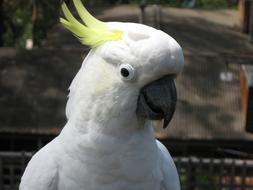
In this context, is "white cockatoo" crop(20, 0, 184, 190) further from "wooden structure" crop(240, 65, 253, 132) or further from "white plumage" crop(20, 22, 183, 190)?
"wooden structure" crop(240, 65, 253, 132)

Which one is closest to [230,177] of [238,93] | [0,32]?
[238,93]

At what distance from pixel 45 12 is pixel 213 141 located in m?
5.34

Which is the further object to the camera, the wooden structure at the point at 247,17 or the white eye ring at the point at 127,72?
the wooden structure at the point at 247,17

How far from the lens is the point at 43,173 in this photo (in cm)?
139

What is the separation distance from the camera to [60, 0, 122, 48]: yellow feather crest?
122cm

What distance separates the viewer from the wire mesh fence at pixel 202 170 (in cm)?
308

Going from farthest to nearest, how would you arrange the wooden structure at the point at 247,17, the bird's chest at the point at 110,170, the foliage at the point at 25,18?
the foliage at the point at 25,18
the wooden structure at the point at 247,17
the bird's chest at the point at 110,170

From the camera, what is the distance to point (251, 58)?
449 cm

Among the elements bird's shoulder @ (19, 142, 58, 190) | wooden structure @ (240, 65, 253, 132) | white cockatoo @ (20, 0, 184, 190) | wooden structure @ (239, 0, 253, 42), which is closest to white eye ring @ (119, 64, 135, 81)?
white cockatoo @ (20, 0, 184, 190)

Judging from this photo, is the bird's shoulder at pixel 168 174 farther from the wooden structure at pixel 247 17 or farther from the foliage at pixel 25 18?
the foliage at pixel 25 18

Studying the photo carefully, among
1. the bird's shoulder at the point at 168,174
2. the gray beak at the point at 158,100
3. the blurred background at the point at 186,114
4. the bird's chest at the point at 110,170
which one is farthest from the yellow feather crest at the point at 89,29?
the blurred background at the point at 186,114

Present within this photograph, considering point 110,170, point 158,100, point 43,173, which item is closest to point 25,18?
point 43,173

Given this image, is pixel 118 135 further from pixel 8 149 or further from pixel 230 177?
pixel 8 149

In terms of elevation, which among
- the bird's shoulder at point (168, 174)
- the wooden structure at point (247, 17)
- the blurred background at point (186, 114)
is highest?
the bird's shoulder at point (168, 174)
